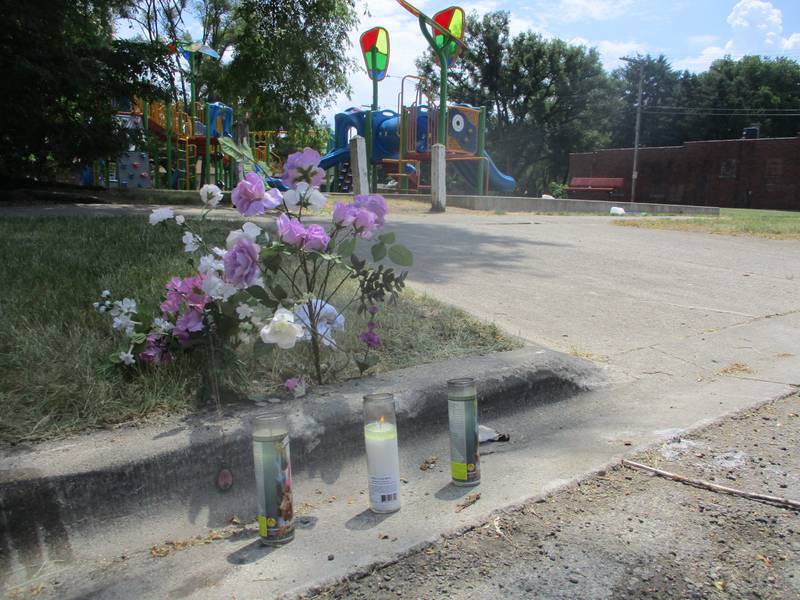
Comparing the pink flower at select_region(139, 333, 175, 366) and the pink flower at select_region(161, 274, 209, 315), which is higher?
the pink flower at select_region(161, 274, 209, 315)

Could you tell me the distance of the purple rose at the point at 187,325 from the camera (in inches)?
106

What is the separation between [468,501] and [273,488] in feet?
2.37

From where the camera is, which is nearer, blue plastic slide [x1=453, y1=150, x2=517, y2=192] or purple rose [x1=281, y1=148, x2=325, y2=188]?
purple rose [x1=281, y1=148, x2=325, y2=188]

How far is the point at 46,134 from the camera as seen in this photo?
1045 cm

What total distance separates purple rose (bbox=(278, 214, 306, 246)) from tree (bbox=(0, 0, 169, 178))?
26.5 ft

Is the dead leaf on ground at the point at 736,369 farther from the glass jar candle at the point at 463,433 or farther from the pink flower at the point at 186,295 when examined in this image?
the pink flower at the point at 186,295

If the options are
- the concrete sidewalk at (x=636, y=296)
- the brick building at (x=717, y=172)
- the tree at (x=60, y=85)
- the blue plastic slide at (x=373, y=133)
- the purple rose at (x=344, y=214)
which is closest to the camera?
the purple rose at (x=344, y=214)

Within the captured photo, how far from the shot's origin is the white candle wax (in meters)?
2.30

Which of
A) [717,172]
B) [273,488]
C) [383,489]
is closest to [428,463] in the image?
[383,489]

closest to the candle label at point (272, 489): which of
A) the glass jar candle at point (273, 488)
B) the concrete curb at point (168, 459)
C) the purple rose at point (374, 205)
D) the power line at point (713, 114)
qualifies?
the glass jar candle at point (273, 488)

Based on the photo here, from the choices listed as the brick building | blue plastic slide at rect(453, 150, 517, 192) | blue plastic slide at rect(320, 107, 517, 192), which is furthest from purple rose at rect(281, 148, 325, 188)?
the brick building

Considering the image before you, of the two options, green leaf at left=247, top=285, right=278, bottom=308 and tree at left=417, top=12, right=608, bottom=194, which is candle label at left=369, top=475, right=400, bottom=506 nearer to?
green leaf at left=247, top=285, right=278, bottom=308

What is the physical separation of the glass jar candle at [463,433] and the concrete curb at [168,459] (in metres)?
0.38

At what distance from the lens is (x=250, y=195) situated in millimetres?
2693
